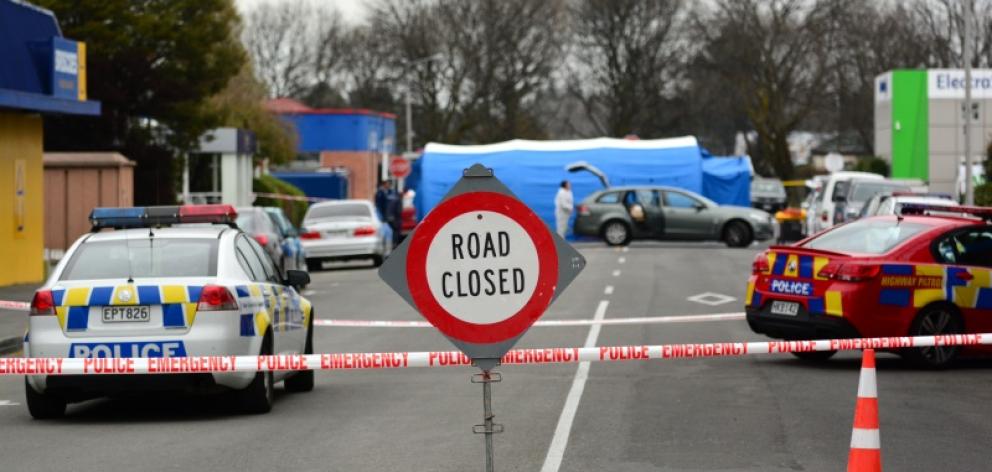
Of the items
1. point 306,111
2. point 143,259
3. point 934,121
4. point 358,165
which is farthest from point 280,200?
point 143,259

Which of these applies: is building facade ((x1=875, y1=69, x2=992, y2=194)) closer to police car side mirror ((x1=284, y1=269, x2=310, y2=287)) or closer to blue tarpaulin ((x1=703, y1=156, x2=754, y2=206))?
blue tarpaulin ((x1=703, y1=156, x2=754, y2=206))

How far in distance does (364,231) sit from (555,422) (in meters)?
23.0

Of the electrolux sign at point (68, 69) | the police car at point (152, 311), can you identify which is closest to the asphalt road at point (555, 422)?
the police car at point (152, 311)

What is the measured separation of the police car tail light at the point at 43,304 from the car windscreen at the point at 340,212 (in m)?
23.2

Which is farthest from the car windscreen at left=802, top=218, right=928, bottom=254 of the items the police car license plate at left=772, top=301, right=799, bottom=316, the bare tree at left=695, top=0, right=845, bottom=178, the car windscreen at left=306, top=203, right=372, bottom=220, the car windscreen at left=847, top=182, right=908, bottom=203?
the bare tree at left=695, top=0, right=845, bottom=178

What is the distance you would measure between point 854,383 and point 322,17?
3237 inches

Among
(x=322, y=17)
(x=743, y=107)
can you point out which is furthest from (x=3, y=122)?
(x=322, y=17)

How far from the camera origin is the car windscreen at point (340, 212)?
3434cm

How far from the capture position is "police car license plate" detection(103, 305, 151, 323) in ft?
35.9

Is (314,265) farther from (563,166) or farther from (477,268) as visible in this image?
(477,268)

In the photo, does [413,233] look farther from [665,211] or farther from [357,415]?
[665,211]

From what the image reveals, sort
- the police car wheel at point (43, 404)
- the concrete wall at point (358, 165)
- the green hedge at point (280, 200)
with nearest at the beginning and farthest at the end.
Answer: the police car wheel at point (43, 404) → the green hedge at point (280, 200) → the concrete wall at point (358, 165)

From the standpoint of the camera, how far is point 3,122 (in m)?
25.8

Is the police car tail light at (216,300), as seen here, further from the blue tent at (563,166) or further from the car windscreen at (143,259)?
the blue tent at (563,166)
